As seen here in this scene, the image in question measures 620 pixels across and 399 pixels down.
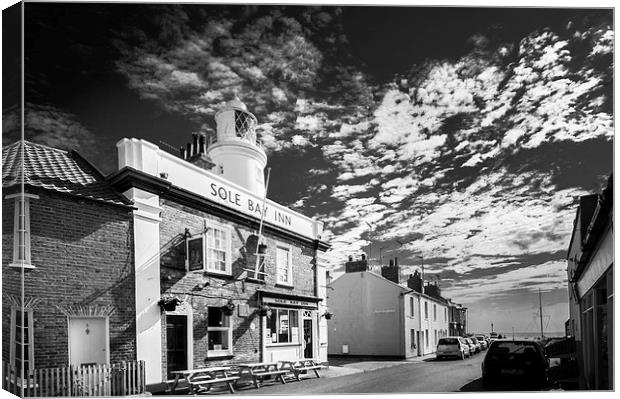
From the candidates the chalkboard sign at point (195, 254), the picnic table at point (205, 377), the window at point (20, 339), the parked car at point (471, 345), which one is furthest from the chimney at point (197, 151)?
the parked car at point (471, 345)

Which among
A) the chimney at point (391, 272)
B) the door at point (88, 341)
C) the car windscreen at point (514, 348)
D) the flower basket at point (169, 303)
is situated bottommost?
the car windscreen at point (514, 348)

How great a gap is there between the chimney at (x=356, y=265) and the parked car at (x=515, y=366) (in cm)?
300

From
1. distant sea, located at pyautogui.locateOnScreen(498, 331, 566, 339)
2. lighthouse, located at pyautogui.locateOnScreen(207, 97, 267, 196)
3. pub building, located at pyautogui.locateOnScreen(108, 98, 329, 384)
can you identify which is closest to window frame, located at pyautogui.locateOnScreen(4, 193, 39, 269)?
pub building, located at pyautogui.locateOnScreen(108, 98, 329, 384)

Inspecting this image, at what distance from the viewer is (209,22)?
8.99m

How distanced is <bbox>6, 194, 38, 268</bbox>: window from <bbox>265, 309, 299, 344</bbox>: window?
17.1 feet

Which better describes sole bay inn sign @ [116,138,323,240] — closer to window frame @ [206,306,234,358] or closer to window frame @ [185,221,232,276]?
window frame @ [185,221,232,276]

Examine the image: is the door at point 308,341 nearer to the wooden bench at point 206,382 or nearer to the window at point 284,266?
the window at point 284,266

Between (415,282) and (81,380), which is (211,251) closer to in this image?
(81,380)

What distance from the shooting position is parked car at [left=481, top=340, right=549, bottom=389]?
10125 millimetres

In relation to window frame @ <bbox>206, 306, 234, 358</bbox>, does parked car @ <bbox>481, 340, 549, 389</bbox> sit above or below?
below

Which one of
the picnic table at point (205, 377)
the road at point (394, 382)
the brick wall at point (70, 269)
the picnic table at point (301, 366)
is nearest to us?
the brick wall at point (70, 269)

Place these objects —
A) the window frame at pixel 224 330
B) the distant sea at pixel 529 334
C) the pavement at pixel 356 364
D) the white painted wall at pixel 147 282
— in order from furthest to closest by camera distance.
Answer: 1. the pavement at pixel 356 364
2. the distant sea at pixel 529 334
3. the window frame at pixel 224 330
4. the white painted wall at pixel 147 282

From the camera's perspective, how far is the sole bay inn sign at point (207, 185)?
29.5 feet

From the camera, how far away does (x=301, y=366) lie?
11.7 metres
